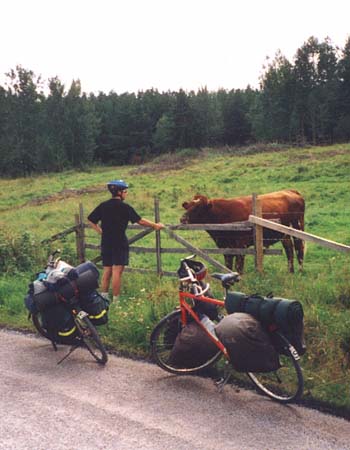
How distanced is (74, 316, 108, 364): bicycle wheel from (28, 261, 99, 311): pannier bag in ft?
1.06

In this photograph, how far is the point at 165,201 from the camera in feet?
75.0

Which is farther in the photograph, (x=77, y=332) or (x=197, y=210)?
(x=197, y=210)

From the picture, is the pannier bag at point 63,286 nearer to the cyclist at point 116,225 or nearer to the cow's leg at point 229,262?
the cyclist at point 116,225

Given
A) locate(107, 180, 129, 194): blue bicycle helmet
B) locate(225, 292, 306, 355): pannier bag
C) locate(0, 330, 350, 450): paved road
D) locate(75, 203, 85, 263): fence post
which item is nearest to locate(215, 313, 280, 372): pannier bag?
locate(225, 292, 306, 355): pannier bag

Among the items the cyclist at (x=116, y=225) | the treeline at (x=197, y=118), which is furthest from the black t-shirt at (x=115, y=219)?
the treeline at (x=197, y=118)

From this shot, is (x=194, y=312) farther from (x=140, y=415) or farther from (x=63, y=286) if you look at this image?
(x=63, y=286)

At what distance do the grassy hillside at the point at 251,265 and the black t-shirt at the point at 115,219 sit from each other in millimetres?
918

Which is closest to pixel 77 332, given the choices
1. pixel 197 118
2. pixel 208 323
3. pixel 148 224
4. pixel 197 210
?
pixel 208 323

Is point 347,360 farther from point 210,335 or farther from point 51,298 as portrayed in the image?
point 51,298

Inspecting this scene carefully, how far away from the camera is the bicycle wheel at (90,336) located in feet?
19.9


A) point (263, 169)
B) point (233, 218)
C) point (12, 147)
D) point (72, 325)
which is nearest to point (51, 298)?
point (72, 325)

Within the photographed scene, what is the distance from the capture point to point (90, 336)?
6199 millimetres

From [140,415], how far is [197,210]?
642 centimetres

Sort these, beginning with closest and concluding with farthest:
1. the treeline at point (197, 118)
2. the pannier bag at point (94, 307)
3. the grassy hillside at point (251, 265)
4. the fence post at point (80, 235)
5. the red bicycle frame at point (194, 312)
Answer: the red bicycle frame at point (194, 312)
the grassy hillside at point (251, 265)
the pannier bag at point (94, 307)
the fence post at point (80, 235)
the treeline at point (197, 118)
